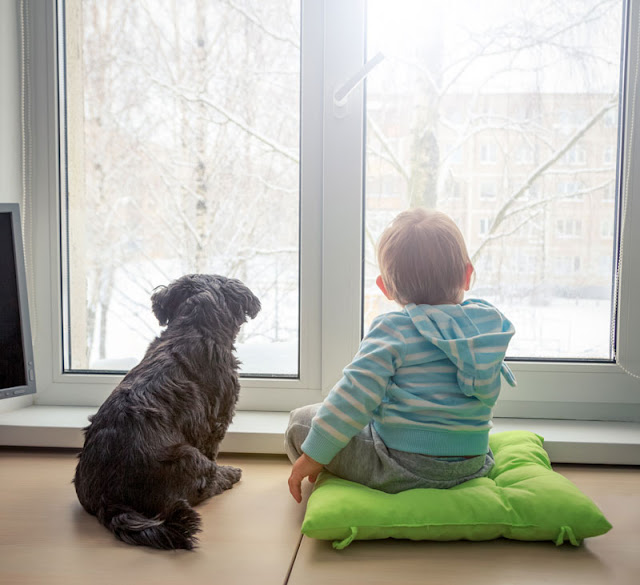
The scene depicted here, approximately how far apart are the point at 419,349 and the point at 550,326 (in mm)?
700

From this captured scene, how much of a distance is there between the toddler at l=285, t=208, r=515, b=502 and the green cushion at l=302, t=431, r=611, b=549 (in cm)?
7

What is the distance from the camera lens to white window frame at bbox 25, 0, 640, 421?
1766 mm

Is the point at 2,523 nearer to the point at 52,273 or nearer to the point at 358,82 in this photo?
the point at 52,273

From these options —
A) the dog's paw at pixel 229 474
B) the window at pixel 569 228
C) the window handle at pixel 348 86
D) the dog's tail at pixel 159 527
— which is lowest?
the dog's paw at pixel 229 474

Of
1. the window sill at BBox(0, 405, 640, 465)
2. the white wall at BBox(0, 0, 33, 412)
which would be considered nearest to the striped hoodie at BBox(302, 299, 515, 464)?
the window sill at BBox(0, 405, 640, 465)

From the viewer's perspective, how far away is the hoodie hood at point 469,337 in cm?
126

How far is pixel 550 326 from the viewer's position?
1.83 m

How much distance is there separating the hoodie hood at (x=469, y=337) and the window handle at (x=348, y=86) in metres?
0.71

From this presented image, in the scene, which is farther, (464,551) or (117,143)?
(117,143)

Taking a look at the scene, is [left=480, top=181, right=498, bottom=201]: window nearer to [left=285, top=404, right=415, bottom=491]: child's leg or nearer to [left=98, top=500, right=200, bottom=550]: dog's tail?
[left=285, top=404, right=415, bottom=491]: child's leg

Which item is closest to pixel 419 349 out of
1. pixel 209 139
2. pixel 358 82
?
pixel 358 82

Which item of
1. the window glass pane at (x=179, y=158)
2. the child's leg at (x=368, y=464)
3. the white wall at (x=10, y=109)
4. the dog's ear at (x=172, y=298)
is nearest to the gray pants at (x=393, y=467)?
the child's leg at (x=368, y=464)

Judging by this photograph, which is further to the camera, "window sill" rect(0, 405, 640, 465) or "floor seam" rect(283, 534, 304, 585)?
"window sill" rect(0, 405, 640, 465)

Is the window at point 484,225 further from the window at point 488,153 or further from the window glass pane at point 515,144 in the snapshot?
the window at point 488,153
